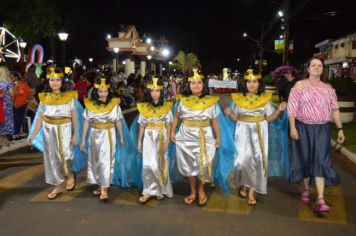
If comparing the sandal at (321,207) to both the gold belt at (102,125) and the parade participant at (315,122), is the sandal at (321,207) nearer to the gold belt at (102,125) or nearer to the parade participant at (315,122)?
the parade participant at (315,122)

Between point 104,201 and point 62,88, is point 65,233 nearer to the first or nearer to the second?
point 104,201

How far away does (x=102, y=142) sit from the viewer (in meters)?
5.64

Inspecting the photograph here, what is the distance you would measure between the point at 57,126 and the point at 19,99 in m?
5.11

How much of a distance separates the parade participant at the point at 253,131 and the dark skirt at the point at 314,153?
413mm

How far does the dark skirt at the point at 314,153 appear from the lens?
522 centimetres

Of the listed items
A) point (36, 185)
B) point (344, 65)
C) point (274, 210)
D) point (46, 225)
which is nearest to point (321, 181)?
point (274, 210)

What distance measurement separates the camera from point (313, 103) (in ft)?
17.0

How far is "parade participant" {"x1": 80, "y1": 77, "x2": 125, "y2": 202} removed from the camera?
5641mm

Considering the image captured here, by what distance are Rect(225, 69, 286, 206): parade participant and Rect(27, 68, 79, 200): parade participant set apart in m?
2.30

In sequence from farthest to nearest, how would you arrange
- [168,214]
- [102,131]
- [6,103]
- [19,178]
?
[6,103]
[19,178]
[102,131]
[168,214]

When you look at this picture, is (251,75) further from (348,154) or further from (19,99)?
(19,99)

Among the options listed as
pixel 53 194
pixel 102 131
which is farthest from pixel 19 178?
pixel 102 131

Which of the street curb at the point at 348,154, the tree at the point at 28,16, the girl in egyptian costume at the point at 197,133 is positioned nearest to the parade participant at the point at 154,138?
the girl in egyptian costume at the point at 197,133

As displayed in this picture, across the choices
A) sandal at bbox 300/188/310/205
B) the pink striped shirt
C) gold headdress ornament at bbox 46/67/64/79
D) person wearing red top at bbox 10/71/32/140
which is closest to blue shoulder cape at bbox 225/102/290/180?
sandal at bbox 300/188/310/205
